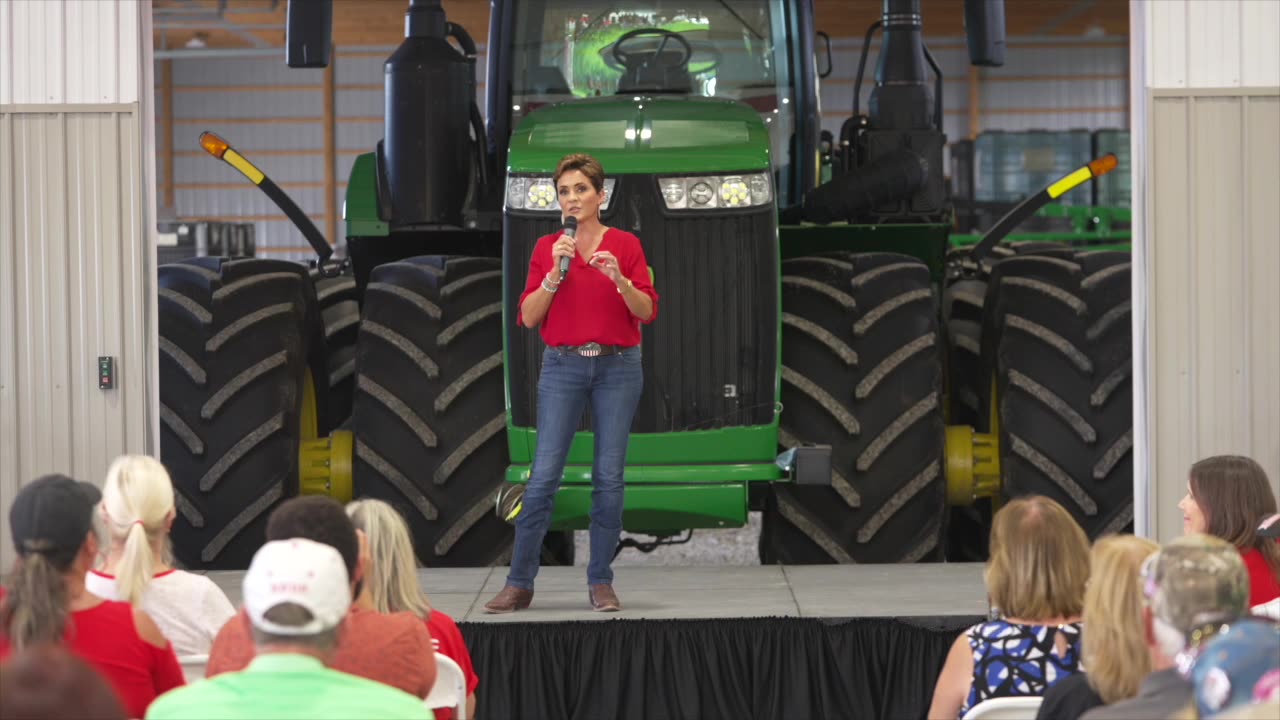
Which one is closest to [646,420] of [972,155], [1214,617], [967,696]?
[967,696]

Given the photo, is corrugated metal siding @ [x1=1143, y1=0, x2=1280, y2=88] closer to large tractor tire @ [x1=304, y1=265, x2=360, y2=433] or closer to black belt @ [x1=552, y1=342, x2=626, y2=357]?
black belt @ [x1=552, y1=342, x2=626, y2=357]

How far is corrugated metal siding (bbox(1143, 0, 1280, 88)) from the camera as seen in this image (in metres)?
6.57

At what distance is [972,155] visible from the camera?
24688mm

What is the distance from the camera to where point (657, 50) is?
7.57 metres

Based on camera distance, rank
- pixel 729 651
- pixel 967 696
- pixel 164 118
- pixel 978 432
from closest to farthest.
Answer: pixel 967 696
pixel 729 651
pixel 978 432
pixel 164 118

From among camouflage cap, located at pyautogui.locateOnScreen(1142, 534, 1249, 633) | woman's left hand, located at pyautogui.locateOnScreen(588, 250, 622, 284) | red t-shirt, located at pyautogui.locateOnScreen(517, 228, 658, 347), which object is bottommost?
camouflage cap, located at pyautogui.locateOnScreen(1142, 534, 1249, 633)

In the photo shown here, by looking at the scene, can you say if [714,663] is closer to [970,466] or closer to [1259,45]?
[970,466]

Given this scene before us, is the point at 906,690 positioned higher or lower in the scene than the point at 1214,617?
lower

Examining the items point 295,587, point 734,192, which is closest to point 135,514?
point 295,587

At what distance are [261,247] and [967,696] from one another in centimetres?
3037

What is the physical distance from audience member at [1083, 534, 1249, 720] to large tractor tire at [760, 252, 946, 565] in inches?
153

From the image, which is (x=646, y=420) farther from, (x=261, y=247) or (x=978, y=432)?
(x=261, y=247)

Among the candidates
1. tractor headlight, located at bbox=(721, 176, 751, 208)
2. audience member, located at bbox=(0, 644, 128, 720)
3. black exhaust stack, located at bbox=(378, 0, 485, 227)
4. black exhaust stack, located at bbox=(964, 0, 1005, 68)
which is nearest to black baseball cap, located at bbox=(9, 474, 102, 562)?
audience member, located at bbox=(0, 644, 128, 720)

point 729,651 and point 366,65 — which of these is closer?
point 729,651
